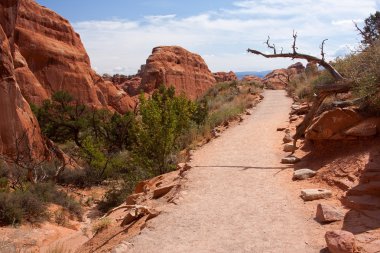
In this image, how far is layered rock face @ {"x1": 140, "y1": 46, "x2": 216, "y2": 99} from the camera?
5212cm

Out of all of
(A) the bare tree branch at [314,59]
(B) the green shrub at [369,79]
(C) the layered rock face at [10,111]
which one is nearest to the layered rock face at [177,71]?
(C) the layered rock face at [10,111]

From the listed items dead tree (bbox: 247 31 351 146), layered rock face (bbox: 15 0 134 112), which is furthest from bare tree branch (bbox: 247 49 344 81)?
layered rock face (bbox: 15 0 134 112)

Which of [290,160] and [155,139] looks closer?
[290,160]

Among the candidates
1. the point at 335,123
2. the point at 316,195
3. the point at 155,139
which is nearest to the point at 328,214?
the point at 316,195

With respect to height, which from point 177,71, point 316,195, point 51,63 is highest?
point 51,63

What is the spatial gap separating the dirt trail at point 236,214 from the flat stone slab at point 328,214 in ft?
0.42

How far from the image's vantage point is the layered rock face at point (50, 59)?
111 ft

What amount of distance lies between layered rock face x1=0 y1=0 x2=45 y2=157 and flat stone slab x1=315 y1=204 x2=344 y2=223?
45.2 ft

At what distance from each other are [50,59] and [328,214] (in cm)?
3451

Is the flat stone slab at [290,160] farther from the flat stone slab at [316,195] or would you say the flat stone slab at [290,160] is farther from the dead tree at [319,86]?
the flat stone slab at [316,195]

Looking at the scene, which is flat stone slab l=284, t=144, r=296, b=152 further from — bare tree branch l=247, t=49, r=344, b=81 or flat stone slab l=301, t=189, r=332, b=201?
flat stone slab l=301, t=189, r=332, b=201

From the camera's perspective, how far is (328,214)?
5.68 metres

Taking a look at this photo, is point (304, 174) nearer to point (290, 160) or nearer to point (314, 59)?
point (290, 160)

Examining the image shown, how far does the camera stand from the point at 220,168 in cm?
928
